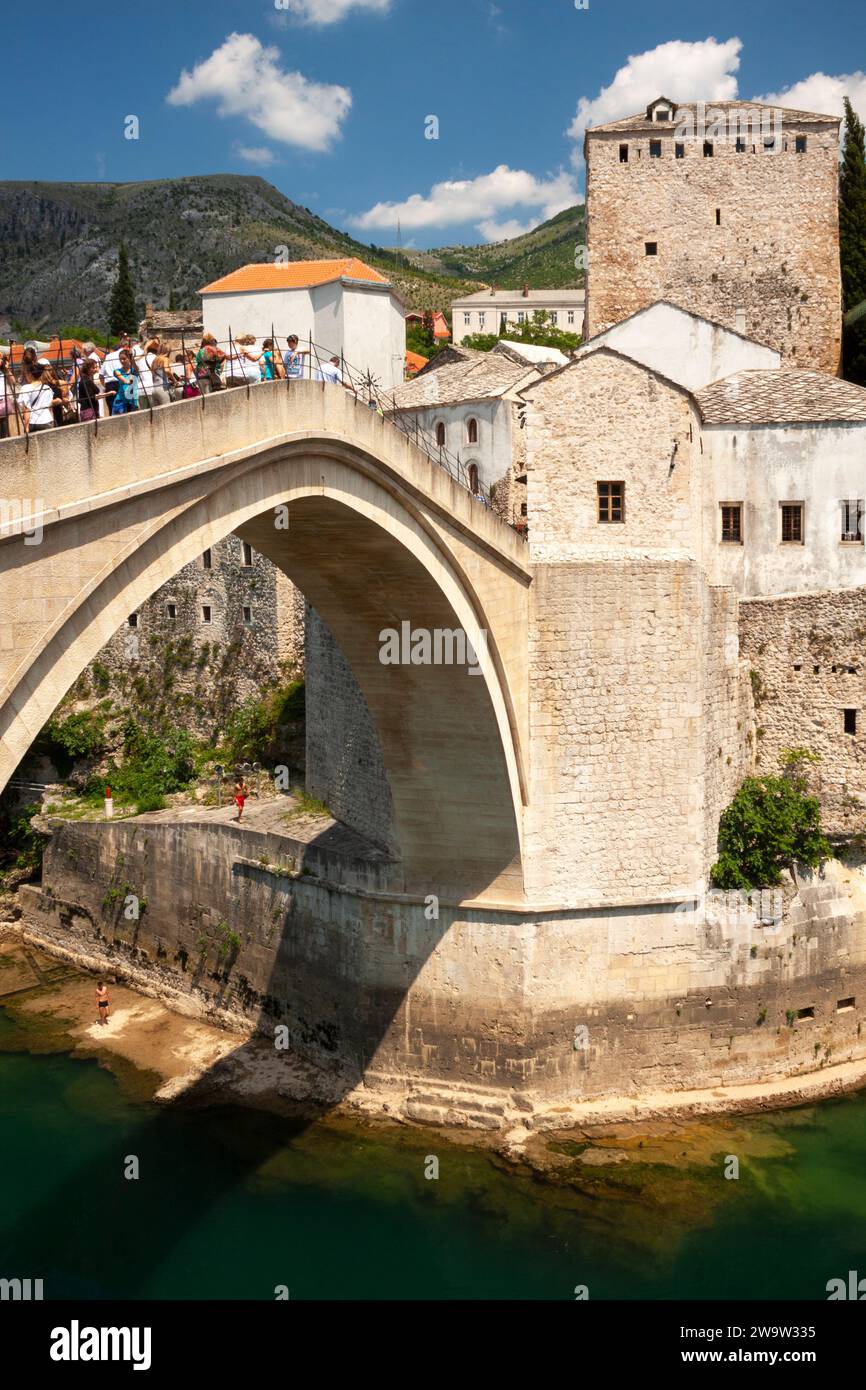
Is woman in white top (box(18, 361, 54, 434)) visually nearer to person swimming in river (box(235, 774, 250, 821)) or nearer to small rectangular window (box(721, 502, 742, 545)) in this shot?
small rectangular window (box(721, 502, 742, 545))

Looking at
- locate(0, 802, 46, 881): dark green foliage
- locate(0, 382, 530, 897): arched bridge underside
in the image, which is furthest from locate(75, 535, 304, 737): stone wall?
locate(0, 382, 530, 897): arched bridge underside

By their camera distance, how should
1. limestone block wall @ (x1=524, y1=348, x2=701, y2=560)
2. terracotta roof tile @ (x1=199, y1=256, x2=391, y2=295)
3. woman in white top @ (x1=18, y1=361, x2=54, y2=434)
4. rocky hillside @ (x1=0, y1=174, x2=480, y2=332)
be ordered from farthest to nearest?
rocky hillside @ (x1=0, y1=174, x2=480, y2=332) < terracotta roof tile @ (x1=199, y1=256, x2=391, y2=295) < limestone block wall @ (x1=524, y1=348, x2=701, y2=560) < woman in white top @ (x1=18, y1=361, x2=54, y2=434)

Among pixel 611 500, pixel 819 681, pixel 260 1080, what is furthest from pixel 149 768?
pixel 819 681

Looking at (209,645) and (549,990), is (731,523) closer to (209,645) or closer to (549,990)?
(549,990)

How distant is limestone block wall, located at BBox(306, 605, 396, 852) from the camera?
60.0 feet

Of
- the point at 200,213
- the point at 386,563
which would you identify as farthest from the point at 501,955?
the point at 200,213

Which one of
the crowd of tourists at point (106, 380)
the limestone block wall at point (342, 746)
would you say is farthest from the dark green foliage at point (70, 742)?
the crowd of tourists at point (106, 380)

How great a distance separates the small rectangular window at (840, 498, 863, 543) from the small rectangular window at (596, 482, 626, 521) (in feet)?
12.3

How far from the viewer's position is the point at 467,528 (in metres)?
14.6

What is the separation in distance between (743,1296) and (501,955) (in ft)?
16.5

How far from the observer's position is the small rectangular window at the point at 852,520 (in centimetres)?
1800

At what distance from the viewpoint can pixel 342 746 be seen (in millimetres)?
19453

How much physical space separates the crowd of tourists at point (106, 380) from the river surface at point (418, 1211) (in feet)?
33.6
